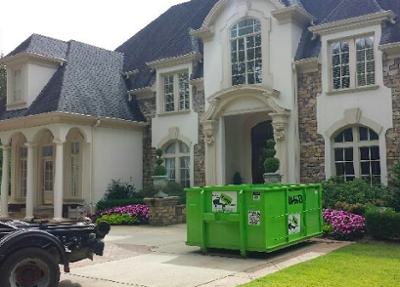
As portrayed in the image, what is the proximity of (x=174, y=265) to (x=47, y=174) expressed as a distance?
14.4m

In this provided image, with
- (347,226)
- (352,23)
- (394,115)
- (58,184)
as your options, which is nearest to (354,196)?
(347,226)

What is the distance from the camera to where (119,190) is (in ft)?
66.0

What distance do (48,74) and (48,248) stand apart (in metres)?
14.9

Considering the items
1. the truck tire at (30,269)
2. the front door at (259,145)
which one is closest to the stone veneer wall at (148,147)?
the front door at (259,145)

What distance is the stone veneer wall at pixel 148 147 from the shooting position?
2136 centimetres

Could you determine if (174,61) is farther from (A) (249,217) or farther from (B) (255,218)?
(B) (255,218)

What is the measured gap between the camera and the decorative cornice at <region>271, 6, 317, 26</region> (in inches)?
658

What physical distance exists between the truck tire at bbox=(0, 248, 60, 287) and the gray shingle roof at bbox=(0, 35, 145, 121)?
12223 mm

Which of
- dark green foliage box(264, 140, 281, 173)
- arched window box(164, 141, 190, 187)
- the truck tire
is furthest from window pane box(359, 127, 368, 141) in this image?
the truck tire

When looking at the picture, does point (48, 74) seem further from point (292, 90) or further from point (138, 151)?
point (292, 90)

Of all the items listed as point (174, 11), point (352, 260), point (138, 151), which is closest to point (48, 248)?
point (352, 260)

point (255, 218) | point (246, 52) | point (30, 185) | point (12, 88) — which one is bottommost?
point (255, 218)

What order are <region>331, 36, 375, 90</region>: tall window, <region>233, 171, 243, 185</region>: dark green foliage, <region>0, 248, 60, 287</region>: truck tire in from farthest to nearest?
<region>233, 171, 243, 185</region>: dark green foliage → <region>331, 36, 375, 90</region>: tall window → <region>0, 248, 60, 287</region>: truck tire

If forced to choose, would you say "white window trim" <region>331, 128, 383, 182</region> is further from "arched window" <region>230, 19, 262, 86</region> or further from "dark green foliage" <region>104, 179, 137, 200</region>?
"dark green foliage" <region>104, 179, 137, 200</region>
